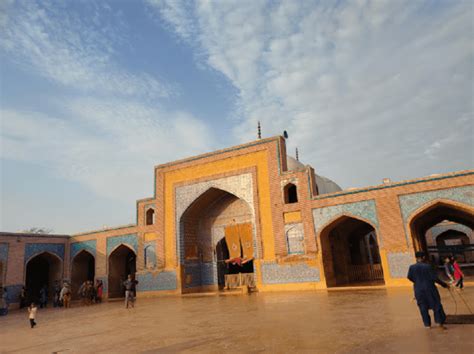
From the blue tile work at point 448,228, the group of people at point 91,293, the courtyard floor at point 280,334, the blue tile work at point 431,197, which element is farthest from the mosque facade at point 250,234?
the blue tile work at point 448,228

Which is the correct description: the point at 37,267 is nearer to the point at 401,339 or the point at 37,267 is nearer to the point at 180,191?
the point at 180,191

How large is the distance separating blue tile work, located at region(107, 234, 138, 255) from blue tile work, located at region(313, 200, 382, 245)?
388 inches

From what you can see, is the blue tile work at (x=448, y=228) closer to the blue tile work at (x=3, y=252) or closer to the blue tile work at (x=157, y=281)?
the blue tile work at (x=157, y=281)

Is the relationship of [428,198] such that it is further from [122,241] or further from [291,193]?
[122,241]

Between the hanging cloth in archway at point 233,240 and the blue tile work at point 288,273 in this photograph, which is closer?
the blue tile work at point 288,273

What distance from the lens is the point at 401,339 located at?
4422 mm

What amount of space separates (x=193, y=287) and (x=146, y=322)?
31.4 ft

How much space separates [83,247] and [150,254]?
5.15 m

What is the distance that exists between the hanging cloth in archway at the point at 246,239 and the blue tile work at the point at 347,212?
3750mm

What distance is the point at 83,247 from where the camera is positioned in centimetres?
2069

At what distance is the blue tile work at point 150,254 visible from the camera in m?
18.0

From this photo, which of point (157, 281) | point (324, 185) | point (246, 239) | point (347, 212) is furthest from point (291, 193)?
point (157, 281)

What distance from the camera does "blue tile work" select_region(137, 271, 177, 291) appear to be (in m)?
17.1

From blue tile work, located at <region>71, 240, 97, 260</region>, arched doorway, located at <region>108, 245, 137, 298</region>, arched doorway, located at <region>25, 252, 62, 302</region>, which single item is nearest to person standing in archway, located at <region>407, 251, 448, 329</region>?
arched doorway, located at <region>108, 245, 137, 298</region>
